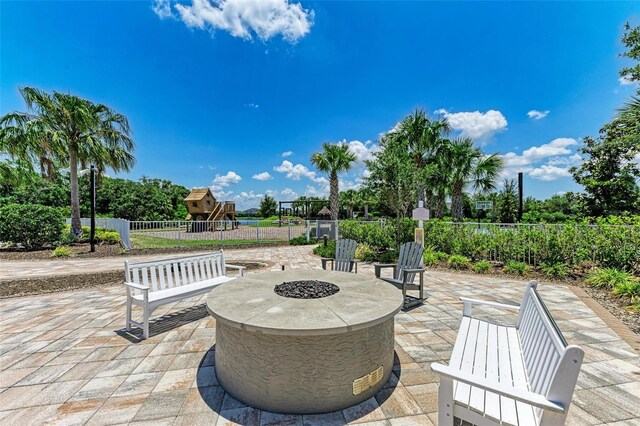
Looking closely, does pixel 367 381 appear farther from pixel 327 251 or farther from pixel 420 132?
pixel 420 132

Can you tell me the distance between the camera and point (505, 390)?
141 cm

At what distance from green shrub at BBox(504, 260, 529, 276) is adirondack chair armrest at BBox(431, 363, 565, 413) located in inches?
262

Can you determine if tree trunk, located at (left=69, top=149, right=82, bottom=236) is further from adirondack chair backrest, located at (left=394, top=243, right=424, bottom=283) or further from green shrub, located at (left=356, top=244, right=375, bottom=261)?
adirondack chair backrest, located at (left=394, top=243, right=424, bottom=283)

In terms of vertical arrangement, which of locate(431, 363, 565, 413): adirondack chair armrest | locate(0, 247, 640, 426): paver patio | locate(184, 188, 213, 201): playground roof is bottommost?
locate(0, 247, 640, 426): paver patio

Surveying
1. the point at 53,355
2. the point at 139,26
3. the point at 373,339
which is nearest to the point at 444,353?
the point at 373,339

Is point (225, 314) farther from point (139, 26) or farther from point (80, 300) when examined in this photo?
point (139, 26)

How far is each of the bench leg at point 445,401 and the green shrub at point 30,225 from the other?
15542mm

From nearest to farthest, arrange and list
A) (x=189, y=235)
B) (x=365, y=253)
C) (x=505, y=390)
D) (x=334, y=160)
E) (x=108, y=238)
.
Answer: (x=505, y=390)
(x=365, y=253)
(x=108, y=238)
(x=189, y=235)
(x=334, y=160)

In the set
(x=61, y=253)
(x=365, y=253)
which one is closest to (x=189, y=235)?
(x=61, y=253)

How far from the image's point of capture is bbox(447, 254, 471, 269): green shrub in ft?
24.8

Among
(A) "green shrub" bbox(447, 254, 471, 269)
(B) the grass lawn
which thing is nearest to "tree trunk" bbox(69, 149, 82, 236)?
(B) the grass lawn

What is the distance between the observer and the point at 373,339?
85.6 inches

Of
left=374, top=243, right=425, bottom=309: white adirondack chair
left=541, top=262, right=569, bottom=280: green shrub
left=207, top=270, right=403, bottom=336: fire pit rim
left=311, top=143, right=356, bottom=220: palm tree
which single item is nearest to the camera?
left=207, top=270, right=403, bottom=336: fire pit rim

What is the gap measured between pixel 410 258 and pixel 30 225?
1468 centimetres
